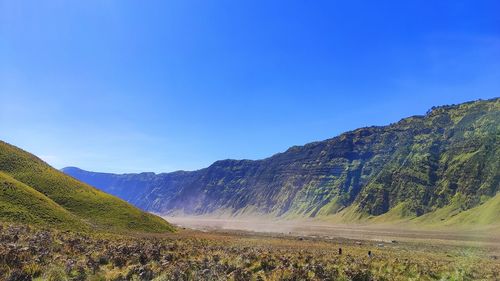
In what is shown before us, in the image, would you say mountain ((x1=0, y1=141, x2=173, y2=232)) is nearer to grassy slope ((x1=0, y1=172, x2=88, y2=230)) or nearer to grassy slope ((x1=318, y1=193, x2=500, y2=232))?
grassy slope ((x1=0, y1=172, x2=88, y2=230))

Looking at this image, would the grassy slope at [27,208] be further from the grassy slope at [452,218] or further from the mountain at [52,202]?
the grassy slope at [452,218]

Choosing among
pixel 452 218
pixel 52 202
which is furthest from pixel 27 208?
pixel 452 218

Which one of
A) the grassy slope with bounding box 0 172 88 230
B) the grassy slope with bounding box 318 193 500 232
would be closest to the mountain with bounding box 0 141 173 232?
the grassy slope with bounding box 0 172 88 230

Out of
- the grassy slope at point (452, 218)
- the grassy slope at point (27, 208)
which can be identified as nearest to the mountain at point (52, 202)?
the grassy slope at point (27, 208)

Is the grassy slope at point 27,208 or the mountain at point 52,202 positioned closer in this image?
the grassy slope at point 27,208

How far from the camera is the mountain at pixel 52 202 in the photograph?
4200cm

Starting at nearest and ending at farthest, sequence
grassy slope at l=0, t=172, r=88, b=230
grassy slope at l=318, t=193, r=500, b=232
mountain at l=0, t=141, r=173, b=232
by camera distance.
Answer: grassy slope at l=0, t=172, r=88, b=230
mountain at l=0, t=141, r=173, b=232
grassy slope at l=318, t=193, r=500, b=232

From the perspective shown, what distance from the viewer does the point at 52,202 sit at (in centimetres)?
4962

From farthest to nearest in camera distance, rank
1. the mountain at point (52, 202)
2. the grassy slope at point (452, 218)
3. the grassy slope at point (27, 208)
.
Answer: the grassy slope at point (452, 218) < the mountain at point (52, 202) < the grassy slope at point (27, 208)

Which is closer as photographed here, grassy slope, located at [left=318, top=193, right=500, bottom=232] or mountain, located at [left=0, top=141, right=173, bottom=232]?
mountain, located at [left=0, top=141, right=173, bottom=232]

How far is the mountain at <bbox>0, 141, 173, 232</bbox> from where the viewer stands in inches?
1654

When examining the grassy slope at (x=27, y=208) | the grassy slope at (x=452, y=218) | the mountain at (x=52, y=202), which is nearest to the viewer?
the grassy slope at (x=27, y=208)

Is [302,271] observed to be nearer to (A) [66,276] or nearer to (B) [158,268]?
(B) [158,268]

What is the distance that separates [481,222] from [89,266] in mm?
143599
